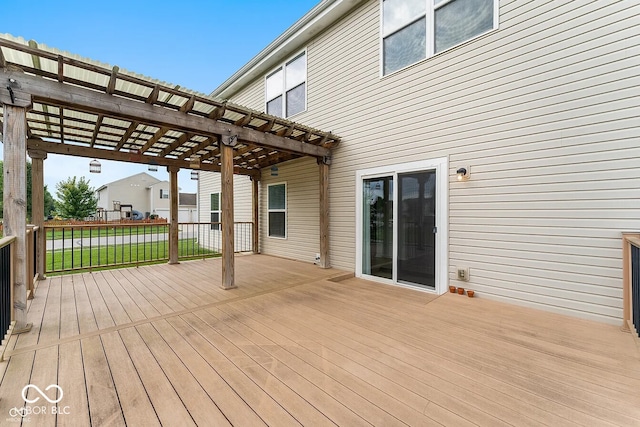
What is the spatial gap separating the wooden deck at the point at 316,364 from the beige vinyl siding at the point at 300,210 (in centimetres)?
273

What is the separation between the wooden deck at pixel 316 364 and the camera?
5.31 ft

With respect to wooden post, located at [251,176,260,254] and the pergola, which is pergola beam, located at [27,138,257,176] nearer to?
the pergola

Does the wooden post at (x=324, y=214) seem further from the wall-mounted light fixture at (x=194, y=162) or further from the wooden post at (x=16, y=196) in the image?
the wooden post at (x=16, y=196)

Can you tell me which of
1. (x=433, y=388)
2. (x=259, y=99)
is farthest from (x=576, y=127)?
(x=259, y=99)

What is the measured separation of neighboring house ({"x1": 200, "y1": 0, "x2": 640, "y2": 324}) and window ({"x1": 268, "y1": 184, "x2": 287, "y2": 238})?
180cm

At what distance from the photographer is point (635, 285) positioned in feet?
8.24

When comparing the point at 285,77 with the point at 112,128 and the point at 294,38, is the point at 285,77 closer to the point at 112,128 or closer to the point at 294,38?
the point at 294,38

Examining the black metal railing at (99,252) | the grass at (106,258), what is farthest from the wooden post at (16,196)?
the grass at (106,258)

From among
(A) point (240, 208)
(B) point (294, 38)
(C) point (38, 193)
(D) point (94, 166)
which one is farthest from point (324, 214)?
(D) point (94, 166)

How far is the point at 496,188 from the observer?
141 inches

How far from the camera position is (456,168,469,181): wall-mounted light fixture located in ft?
12.4

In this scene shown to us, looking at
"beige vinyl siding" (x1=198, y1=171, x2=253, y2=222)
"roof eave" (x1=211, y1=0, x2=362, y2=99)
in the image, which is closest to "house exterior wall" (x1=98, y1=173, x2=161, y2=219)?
"beige vinyl siding" (x1=198, y1=171, x2=253, y2=222)

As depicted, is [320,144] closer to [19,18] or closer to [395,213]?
[395,213]

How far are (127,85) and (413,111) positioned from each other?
13.2ft
